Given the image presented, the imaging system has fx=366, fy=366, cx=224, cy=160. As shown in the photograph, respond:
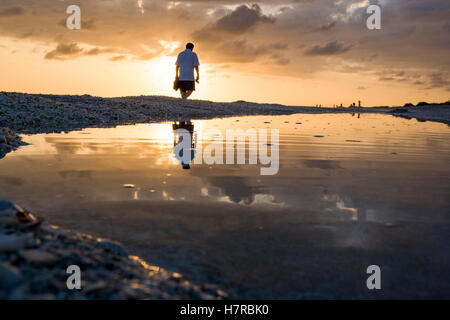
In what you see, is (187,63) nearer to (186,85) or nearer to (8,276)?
(186,85)

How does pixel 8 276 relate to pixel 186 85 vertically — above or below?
below

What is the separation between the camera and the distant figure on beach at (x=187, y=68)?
44.8 feet

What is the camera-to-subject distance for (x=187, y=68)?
45.2ft

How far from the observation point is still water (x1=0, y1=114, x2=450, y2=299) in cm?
208

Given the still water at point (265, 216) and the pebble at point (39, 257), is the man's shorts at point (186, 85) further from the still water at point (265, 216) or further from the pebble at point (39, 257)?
the pebble at point (39, 257)

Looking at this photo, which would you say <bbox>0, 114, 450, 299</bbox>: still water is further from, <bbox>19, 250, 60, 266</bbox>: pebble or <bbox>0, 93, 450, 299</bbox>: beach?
<bbox>19, 250, 60, 266</bbox>: pebble

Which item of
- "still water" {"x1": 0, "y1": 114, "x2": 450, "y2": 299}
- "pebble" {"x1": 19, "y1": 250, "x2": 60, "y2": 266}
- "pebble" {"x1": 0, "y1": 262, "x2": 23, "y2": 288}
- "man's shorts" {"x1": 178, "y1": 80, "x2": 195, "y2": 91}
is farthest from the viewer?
"man's shorts" {"x1": 178, "y1": 80, "x2": 195, "y2": 91}

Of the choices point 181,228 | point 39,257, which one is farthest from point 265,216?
point 39,257

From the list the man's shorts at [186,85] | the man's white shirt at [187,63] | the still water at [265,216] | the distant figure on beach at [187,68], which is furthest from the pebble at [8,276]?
the man's shorts at [186,85]

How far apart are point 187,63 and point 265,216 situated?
11.6m

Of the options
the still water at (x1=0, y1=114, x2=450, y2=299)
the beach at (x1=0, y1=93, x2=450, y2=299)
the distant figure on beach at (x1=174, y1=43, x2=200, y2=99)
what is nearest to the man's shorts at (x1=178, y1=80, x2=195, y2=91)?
the distant figure on beach at (x1=174, y1=43, x2=200, y2=99)

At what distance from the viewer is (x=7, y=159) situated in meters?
5.41
